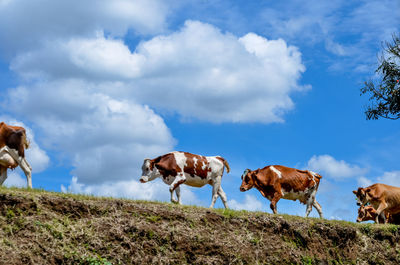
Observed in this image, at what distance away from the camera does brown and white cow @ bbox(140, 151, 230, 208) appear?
57.1 feet

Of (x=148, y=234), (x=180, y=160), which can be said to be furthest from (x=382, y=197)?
(x=148, y=234)

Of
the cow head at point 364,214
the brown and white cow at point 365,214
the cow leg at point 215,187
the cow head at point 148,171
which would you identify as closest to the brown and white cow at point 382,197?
the brown and white cow at point 365,214

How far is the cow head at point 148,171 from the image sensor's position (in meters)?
17.8

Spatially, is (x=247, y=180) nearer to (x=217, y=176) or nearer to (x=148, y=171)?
(x=217, y=176)

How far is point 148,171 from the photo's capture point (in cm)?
1800

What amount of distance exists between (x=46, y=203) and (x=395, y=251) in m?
11.2

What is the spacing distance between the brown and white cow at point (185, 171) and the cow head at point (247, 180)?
2.95ft

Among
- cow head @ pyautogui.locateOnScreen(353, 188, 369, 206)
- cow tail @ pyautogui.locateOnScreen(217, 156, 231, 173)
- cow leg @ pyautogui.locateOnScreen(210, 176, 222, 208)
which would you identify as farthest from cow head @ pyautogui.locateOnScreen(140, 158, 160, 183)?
cow head @ pyautogui.locateOnScreen(353, 188, 369, 206)

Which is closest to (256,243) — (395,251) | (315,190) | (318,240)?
(318,240)

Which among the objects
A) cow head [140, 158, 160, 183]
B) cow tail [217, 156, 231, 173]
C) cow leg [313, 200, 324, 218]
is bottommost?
cow leg [313, 200, 324, 218]

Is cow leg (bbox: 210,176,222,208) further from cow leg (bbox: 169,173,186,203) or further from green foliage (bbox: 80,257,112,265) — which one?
green foliage (bbox: 80,257,112,265)

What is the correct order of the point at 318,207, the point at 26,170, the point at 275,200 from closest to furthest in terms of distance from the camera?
the point at 26,170, the point at 275,200, the point at 318,207

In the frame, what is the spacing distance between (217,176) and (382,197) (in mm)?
7031

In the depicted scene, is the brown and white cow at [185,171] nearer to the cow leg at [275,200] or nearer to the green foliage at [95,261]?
the cow leg at [275,200]
